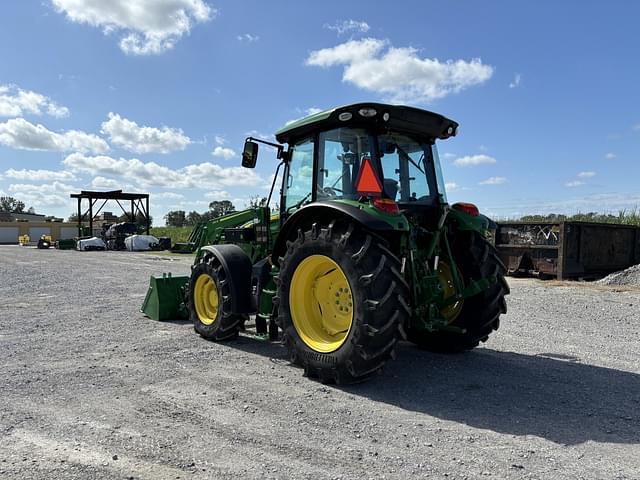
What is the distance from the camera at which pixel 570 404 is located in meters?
4.48

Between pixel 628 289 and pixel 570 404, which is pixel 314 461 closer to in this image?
pixel 570 404

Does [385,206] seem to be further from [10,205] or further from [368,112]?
[10,205]

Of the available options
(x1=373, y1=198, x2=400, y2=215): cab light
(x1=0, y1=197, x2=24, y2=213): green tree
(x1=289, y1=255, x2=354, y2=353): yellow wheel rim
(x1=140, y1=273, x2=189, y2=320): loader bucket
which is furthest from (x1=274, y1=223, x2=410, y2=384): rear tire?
(x1=0, y1=197, x2=24, y2=213): green tree

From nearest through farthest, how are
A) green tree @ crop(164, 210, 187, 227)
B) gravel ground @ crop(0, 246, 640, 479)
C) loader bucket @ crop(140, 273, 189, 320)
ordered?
gravel ground @ crop(0, 246, 640, 479) < loader bucket @ crop(140, 273, 189, 320) < green tree @ crop(164, 210, 187, 227)

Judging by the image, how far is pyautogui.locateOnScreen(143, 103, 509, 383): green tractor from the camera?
4699 millimetres

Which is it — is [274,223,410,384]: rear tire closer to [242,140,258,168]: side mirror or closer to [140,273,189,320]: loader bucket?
[242,140,258,168]: side mirror

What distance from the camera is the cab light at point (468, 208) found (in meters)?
5.98

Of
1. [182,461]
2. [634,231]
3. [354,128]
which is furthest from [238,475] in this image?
[634,231]

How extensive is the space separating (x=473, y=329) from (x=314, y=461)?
316cm

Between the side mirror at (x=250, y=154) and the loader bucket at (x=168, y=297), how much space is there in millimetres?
2534

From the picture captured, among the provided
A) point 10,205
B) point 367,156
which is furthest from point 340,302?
point 10,205

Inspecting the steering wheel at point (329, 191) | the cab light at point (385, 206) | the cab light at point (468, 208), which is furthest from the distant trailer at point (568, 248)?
the cab light at point (385, 206)

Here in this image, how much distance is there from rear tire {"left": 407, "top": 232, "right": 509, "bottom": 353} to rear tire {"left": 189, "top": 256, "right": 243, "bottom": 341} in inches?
101

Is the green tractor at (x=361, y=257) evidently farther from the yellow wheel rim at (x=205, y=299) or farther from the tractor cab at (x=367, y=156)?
the yellow wheel rim at (x=205, y=299)
